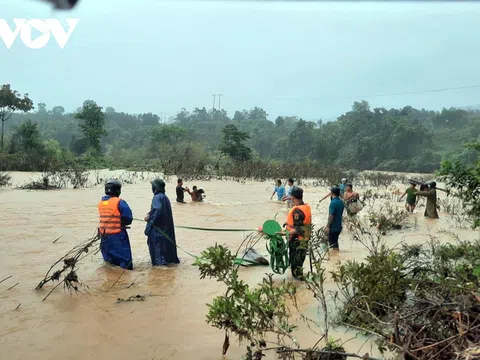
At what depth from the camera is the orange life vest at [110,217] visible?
679cm

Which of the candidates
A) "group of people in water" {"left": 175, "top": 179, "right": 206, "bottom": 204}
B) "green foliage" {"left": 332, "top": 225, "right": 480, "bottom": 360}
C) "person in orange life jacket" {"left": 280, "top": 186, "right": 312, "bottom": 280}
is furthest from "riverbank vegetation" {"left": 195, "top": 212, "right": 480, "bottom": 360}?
"group of people in water" {"left": 175, "top": 179, "right": 206, "bottom": 204}

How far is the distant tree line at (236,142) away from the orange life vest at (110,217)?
1939 cm

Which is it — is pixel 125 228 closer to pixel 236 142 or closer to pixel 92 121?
pixel 236 142

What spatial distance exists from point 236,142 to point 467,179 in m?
30.1

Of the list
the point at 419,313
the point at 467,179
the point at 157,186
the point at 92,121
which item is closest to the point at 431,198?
the point at 467,179

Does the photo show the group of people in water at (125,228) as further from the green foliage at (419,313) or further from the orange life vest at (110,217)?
the green foliage at (419,313)

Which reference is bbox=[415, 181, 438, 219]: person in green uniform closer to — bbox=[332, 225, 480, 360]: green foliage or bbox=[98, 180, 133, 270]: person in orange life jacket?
bbox=[332, 225, 480, 360]: green foliage

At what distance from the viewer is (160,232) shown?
6996 millimetres

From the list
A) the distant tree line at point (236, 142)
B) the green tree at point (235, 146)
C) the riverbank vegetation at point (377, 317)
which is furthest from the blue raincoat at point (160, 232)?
the green tree at point (235, 146)

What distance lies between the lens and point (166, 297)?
601cm

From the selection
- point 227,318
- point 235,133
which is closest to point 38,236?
point 227,318

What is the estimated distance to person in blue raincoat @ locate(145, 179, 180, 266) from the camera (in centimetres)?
714

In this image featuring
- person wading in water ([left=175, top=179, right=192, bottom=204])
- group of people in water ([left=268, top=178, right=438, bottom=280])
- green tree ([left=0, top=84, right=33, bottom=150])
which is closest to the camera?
group of people in water ([left=268, top=178, right=438, bottom=280])

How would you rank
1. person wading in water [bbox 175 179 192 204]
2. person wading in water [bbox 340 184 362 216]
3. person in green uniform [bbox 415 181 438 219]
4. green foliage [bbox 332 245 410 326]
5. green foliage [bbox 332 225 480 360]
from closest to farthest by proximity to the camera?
green foliage [bbox 332 225 480 360] < green foliage [bbox 332 245 410 326] < person wading in water [bbox 340 184 362 216] < person in green uniform [bbox 415 181 438 219] < person wading in water [bbox 175 179 192 204]
